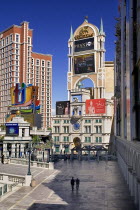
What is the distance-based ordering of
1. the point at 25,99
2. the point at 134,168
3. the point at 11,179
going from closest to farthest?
the point at 134,168 < the point at 11,179 < the point at 25,99

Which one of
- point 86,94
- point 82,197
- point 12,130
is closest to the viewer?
point 82,197

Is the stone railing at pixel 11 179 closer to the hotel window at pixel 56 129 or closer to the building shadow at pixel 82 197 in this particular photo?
the building shadow at pixel 82 197

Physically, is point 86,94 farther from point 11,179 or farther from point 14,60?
point 11,179

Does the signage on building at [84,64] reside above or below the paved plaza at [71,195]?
above

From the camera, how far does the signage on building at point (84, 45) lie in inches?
3688

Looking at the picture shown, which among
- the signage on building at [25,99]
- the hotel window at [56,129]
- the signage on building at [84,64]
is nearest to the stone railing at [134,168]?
the hotel window at [56,129]

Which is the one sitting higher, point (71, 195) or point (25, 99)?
point (25, 99)

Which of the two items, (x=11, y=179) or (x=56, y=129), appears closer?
(x=11, y=179)

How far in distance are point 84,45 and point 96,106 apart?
21206mm

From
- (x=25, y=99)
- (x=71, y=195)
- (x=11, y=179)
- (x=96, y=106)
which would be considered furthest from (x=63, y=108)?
(x=71, y=195)

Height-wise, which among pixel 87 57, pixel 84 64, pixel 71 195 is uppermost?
pixel 87 57

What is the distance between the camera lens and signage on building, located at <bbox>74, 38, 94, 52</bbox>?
3688 inches

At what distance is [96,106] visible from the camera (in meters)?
87.6

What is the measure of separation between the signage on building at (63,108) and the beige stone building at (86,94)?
0.33 metres
